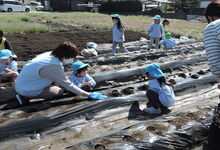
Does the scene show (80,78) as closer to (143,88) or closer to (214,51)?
(143,88)

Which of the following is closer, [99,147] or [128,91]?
[99,147]

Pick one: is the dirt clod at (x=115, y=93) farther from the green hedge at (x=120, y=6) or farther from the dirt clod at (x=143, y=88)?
the green hedge at (x=120, y=6)

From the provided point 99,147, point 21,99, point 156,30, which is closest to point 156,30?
point 156,30

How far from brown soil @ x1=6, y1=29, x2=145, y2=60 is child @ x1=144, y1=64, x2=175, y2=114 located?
16.6ft

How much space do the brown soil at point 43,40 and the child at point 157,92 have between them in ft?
16.6

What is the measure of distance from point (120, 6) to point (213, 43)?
2931 cm

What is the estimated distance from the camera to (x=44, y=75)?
3.62 metres

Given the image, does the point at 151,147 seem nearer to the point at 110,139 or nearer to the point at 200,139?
the point at 110,139

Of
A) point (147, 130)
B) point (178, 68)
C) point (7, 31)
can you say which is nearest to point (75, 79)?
point (147, 130)

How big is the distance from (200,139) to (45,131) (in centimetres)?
180

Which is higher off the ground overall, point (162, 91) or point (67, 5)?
point (67, 5)

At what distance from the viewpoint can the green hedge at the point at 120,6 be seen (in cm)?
3044

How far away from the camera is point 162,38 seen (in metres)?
9.08

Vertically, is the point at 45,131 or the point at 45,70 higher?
the point at 45,70
